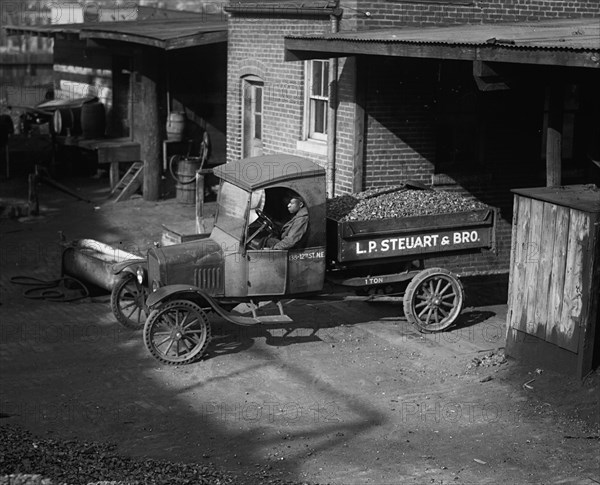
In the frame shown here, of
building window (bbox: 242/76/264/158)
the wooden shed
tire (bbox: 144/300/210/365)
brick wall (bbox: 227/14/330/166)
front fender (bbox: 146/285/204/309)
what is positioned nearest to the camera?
the wooden shed

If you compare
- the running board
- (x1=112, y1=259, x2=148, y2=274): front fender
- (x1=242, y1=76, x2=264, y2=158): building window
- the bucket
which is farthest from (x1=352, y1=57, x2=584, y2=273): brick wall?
the bucket

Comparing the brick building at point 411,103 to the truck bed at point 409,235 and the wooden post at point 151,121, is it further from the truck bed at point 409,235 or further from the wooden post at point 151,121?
the wooden post at point 151,121

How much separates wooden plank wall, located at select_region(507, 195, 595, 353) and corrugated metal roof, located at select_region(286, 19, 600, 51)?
169 cm

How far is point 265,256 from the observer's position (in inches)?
423

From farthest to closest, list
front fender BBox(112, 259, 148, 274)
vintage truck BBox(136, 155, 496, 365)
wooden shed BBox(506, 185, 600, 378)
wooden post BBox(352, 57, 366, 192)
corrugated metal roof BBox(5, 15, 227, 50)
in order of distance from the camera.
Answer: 1. corrugated metal roof BBox(5, 15, 227, 50)
2. wooden post BBox(352, 57, 366, 192)
3. front fender BBox(112, 259, 148, 274)
4. vintage truck BBox(136, 155, 496, 365)
5. wooden shed BBox(506, 185, 600, 378)

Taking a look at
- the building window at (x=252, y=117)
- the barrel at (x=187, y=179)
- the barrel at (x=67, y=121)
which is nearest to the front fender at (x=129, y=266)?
the building window at (x=252, y=117)

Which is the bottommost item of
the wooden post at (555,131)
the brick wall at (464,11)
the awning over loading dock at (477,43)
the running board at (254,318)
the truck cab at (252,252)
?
the running board at (254,318)

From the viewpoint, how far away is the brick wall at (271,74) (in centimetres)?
1542

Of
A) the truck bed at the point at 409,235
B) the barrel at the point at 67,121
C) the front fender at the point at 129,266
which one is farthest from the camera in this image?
the barrel at the point at 67,121

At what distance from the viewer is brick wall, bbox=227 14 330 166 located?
1542cm

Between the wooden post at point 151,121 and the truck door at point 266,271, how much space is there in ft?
32.2

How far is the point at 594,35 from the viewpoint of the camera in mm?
11312

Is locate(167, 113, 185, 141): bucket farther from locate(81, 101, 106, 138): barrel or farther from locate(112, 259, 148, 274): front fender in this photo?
locate(112, 259, 148, 274): front fender

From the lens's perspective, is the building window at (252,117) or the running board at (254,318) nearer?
the running board at (254,318)
